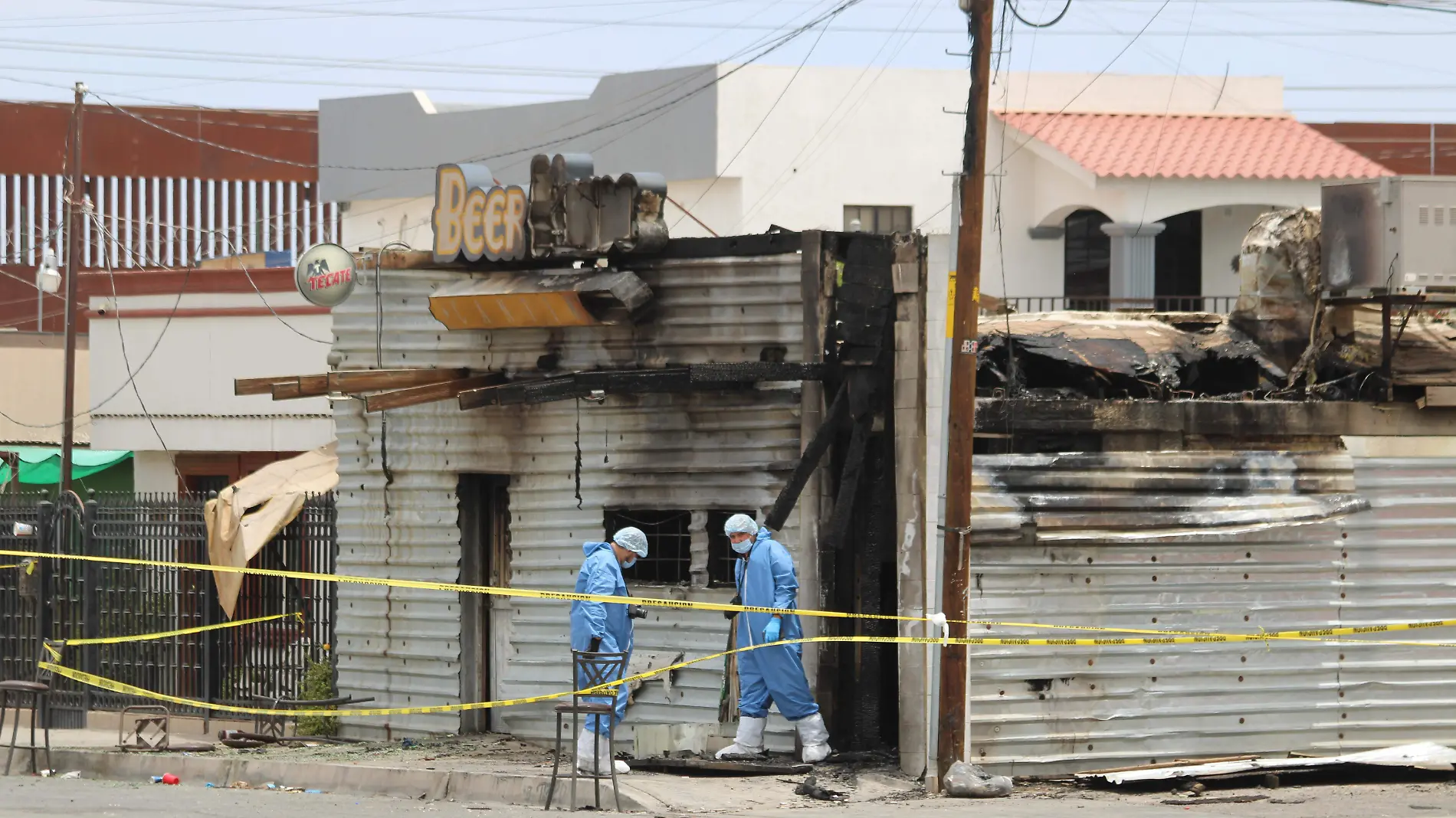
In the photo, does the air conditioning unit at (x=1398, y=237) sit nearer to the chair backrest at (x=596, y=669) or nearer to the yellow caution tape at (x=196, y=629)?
the chair backrest at (x=596, y=669)

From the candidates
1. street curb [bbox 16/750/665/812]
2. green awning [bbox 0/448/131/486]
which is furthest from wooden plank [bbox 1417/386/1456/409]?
green awning [bbox 0/448/131/486]

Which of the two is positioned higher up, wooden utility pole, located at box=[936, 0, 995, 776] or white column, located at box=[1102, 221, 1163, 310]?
white column, located at box=[1102, 221, 1163, 310]

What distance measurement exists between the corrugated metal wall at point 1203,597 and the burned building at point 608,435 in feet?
2.59

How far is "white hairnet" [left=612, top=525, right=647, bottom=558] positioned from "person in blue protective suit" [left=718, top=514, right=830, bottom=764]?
0.57 metres

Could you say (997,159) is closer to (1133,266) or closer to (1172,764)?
(1133,266)

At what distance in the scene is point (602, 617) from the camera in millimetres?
12094

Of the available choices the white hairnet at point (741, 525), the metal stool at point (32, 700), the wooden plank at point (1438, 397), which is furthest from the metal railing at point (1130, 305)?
the metal stool at point (32, 700)

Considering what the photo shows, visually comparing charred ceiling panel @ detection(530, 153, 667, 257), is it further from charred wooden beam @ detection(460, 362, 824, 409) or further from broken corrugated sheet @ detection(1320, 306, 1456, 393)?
broken corrugated sheet @ detection(1320, 306, 1456, 393)

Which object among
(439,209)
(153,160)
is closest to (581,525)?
(439,209)

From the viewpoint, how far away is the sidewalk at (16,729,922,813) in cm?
1181

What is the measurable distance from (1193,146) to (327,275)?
18361 mm

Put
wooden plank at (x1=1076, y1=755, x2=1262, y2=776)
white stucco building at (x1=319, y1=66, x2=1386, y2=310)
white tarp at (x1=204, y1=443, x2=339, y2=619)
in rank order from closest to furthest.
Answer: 1. wooden plank at (x1=1076, y1=755, x2=1262, y2=776)
2. white tarp at (x1=204, y1=443, x2=339, y2=619)
3. white stucco building at (x1=319, y1=66, x2=1386, y2=310)

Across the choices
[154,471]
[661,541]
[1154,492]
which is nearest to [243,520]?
[661,541]

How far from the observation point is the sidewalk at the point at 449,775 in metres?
11.8
